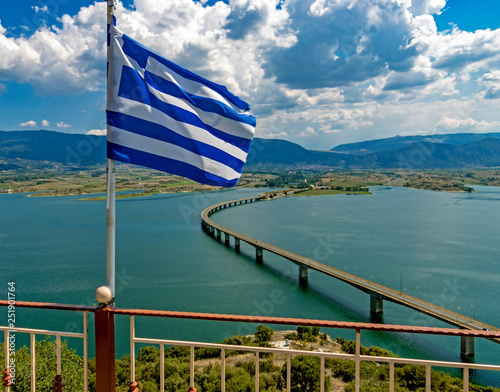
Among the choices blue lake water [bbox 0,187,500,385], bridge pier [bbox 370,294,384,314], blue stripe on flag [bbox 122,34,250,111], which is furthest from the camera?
bridge pier [bbox 370,294,384,314]

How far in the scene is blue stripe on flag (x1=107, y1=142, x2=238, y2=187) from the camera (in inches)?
109

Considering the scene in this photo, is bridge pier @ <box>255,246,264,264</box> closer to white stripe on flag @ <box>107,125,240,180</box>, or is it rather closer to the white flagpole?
white stripe on flag @ <box>107,125,240,180</box>

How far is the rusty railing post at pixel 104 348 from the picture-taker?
2.28 meters

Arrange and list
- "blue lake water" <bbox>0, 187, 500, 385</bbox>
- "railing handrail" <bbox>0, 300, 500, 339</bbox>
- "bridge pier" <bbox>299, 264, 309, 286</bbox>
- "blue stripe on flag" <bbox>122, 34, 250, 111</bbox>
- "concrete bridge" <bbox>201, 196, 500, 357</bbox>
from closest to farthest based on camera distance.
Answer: "railing handrail" <bbox>0, 300, 500, 339</bbox> → "blue stripe on flag" <bbox>122, 34, 250, 111</bbox> → "concrete bridge" <bbox>201, 196, 500, 357</bbox> → "blue lake water" <bbox>0, 187, 500, 385</bbox> → "bridge pier" <bbox>299, 264, 309, 286</bbox>

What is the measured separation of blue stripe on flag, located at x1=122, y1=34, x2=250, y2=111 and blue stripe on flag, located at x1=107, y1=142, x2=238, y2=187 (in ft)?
2.31

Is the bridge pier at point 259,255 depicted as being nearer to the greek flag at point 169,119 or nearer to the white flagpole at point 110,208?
the greek flag at point 169,119

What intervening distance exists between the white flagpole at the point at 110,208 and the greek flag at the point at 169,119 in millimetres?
17

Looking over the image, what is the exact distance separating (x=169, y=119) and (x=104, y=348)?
172cm

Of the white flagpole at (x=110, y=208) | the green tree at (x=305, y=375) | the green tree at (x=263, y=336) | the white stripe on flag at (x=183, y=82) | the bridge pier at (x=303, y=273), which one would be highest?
the white stripe on flag at (x=183, y=82)

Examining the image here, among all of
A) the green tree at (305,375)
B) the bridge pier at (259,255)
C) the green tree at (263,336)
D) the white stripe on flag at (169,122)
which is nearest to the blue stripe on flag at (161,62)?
the white stripe on flag at (169,122)

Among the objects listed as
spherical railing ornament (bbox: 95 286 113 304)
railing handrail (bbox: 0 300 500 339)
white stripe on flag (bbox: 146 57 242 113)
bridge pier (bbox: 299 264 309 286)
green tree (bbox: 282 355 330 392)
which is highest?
white stripe on flag (bbox: 146 57 242 113)

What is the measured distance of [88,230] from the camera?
41938mm

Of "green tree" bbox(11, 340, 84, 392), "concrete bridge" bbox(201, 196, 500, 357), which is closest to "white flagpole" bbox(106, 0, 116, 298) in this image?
"green tree" bbox(11, 340, 84, 392)

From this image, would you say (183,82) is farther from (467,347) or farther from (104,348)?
(467,347)
